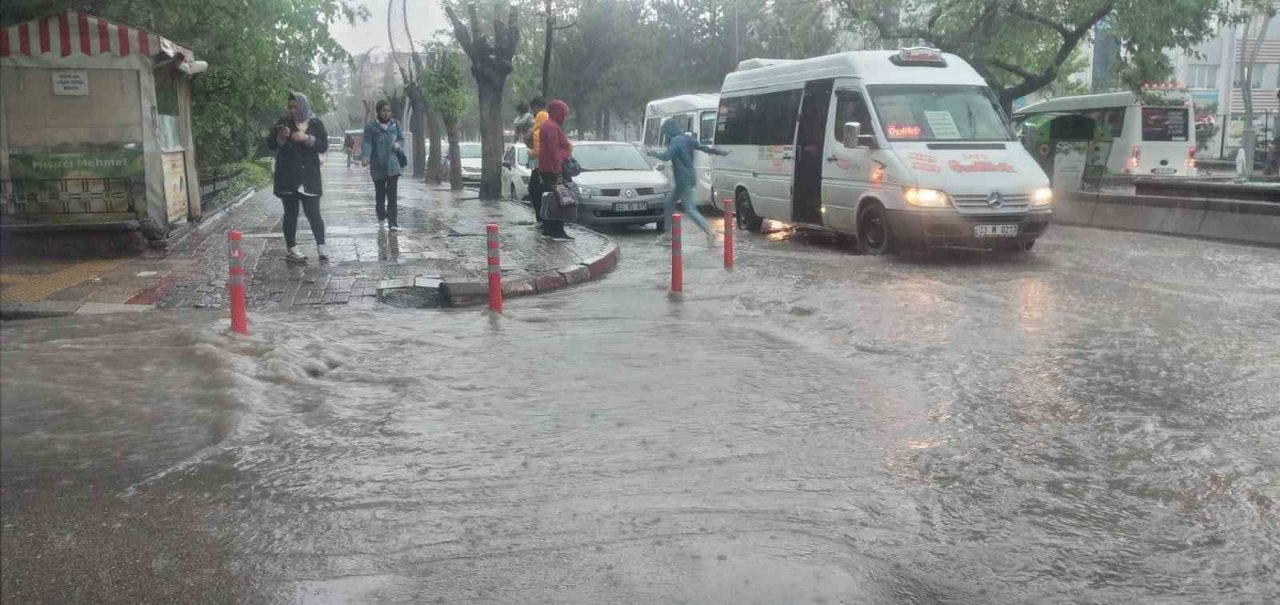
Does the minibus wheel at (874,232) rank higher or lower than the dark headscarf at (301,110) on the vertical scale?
lower

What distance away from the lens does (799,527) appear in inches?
176

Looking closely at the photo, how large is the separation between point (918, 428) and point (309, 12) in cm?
1585

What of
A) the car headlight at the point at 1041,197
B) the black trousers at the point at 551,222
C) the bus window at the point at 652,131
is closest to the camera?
the car headlight at the point at 1041,197

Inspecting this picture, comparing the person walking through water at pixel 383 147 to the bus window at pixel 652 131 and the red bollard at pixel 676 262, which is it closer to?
the red bollard at pixel 676 262

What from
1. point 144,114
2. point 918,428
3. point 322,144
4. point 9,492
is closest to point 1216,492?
point 918,428

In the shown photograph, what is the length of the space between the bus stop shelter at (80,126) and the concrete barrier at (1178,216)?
14.1 m

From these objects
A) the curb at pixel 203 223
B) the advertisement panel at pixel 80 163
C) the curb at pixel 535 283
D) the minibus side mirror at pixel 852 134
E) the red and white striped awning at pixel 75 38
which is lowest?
the curb at pixel 535 283

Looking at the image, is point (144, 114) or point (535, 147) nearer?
point (144, 114)

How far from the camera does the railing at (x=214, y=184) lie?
59.9ft

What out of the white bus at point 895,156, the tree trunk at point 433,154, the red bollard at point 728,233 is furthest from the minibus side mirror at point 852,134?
the tree trunk at point 433,154

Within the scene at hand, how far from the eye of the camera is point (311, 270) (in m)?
11.1

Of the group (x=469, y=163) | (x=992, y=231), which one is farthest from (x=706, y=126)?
(x=469, y=163)

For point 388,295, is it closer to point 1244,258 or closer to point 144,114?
point 144,114

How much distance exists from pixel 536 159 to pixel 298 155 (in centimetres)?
416
